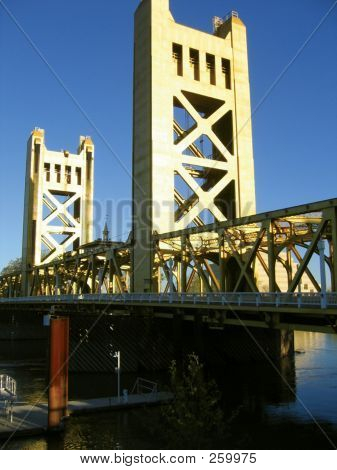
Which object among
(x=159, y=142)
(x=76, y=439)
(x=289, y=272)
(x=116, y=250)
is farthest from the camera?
(x=116, y=250)

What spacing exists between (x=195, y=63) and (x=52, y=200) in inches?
1552

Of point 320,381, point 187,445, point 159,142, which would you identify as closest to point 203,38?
point 159,142

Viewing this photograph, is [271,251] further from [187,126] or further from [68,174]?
[68,174]

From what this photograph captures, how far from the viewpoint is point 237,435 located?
21094mm

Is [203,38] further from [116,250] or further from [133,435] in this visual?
[133,435]

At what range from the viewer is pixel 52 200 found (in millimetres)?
79000

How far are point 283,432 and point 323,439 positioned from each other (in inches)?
74.1

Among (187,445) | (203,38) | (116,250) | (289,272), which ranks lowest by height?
(187,445)

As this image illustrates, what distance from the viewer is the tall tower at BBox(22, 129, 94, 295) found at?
76875mm

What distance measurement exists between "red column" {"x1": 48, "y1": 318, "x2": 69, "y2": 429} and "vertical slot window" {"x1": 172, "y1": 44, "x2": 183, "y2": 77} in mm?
30599

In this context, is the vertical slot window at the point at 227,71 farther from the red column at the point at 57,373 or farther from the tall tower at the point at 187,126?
the red column at the point at 57,373

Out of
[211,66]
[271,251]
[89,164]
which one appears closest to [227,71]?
[211,66]

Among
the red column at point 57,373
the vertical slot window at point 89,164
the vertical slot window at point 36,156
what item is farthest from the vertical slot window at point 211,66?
the vertical slot window at point 89,164

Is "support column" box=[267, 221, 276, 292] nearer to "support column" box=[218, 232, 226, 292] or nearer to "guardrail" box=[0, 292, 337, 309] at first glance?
"guardrail" box=[0, 292, 337, 309]
